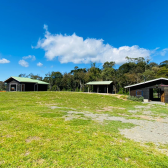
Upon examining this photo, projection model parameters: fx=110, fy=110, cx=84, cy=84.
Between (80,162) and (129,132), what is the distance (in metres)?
2.90


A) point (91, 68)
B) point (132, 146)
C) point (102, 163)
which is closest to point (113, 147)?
point (132, 146)

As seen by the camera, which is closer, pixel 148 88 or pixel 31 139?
pixel 31 139

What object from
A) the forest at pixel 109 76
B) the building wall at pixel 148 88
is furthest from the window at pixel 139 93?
the forest at pixel 109 76

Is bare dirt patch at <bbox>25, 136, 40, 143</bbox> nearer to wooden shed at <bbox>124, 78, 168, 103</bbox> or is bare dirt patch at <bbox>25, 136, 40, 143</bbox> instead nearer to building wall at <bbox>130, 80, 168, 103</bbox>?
wooden shed at <bbox>124, 78, 168, 103</bbox>

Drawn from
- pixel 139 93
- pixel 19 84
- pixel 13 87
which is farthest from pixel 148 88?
pixel 13 87

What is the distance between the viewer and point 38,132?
4184 millimetres

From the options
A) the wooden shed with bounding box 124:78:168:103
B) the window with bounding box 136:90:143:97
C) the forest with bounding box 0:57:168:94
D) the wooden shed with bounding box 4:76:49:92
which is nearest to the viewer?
the wooden shed with bounding box 124:78:168:103

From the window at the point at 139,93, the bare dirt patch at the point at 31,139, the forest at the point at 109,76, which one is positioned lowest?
the bare dirt patch at the point at 31,139

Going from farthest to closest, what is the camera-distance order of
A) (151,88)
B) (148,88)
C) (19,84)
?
(19,84)
(151,88)
(148,88)

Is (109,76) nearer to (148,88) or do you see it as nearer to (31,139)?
(148,88)

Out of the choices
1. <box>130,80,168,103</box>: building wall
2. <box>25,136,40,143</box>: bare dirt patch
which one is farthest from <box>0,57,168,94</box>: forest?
<box>25,136,40,143</box>: bare dirt patch

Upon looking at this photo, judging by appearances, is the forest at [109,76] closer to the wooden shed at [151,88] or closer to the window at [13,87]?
the wooden shed at [151,88]

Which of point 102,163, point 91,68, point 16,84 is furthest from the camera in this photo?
point 91,68

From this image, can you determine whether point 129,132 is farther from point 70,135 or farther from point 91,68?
point 91,68
